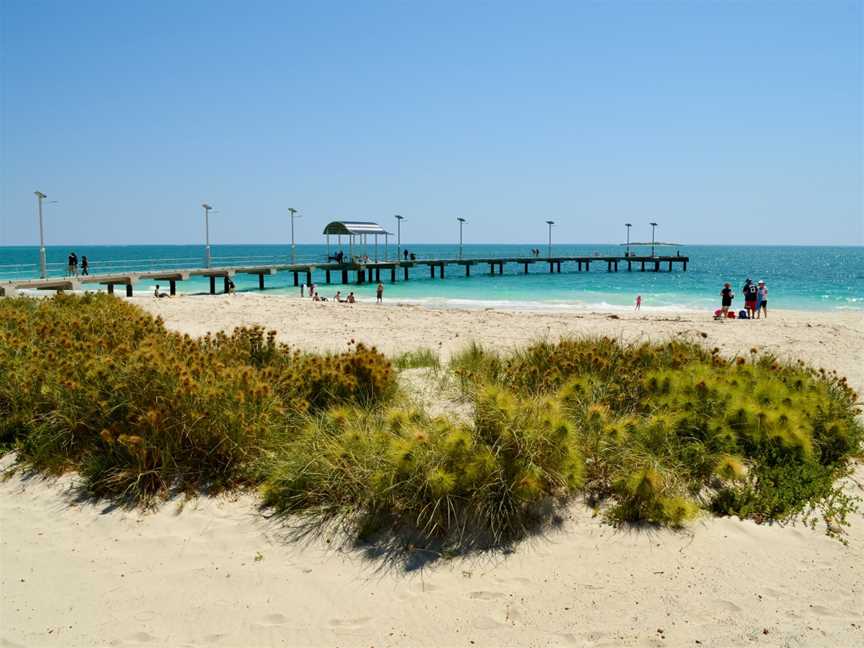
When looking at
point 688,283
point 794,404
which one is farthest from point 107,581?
point 688,283

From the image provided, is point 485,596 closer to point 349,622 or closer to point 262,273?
point 349,622

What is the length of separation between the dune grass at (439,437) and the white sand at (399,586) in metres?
0.27

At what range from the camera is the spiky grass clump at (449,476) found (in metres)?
4.62

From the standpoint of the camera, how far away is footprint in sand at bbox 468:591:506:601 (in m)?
3.96

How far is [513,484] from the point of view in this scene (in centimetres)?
463

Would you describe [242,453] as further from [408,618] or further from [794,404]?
[794,404]

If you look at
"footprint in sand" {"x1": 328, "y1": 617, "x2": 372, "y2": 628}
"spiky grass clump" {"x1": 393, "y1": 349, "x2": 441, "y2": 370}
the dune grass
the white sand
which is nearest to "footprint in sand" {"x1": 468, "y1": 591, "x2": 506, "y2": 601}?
the white sand

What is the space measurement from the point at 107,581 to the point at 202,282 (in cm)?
4794

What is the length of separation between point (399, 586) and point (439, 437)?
1.16m

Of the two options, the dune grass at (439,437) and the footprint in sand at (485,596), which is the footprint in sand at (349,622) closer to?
the footprint in sand at (485,596)

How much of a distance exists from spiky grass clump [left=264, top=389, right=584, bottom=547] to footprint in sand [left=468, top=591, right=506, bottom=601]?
1.69 ft

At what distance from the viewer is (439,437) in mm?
4918

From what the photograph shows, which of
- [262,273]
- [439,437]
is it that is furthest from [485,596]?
[262,273]

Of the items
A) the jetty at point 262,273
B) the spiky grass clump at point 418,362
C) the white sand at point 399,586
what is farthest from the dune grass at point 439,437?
the jetty at point 262,273
